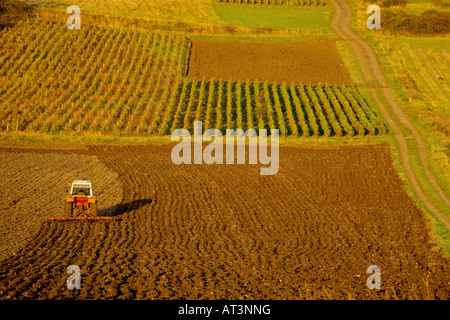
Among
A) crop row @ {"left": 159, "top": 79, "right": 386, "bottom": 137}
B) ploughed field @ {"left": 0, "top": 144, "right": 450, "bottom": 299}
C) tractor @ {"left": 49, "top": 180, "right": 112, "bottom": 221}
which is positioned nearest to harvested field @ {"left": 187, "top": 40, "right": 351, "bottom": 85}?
crop row @ {"left": 159, "top": 79, "right": 386, "bottom": 137}

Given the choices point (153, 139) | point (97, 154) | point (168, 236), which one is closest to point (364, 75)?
point (153, 139)

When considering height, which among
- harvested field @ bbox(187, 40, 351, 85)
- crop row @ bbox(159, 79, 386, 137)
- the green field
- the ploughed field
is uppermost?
the green field

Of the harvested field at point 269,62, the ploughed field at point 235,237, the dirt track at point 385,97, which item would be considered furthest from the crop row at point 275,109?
the ploughed field at point 235,237

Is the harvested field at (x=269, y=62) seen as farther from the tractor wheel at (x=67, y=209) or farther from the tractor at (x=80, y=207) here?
the tractor wheel at (x=67, y=209)

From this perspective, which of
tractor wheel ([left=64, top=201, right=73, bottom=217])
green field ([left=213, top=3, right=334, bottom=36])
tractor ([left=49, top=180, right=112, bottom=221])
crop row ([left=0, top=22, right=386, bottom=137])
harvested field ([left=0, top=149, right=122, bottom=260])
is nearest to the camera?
harvested field ([left=0, top=149, right=122, bottom=260])

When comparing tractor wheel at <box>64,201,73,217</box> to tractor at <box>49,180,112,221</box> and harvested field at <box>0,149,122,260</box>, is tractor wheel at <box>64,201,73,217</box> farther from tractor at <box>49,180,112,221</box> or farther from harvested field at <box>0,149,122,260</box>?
harvested field at <box>0,149,122,260</box>

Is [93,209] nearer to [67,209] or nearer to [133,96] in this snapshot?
[67,209]
